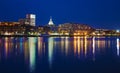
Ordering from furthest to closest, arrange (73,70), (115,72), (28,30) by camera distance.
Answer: (28,30) < (73,70) < (115,72)

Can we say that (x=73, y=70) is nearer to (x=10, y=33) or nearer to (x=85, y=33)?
(x=10, y=33)

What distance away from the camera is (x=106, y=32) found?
520 ft

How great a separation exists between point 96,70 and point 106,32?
143 metres

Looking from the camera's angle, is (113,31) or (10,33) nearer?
(10,33)

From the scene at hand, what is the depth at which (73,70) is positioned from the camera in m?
18.0

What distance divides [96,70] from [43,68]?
323 centimetres

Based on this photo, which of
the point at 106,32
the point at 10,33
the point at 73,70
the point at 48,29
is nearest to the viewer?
the point at 73,70

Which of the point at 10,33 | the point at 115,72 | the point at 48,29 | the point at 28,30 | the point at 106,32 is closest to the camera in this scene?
the point at 115,72

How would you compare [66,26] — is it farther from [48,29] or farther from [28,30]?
[28,30]

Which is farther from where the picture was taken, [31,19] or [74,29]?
[31,19]

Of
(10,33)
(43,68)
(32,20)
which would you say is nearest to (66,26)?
(32,20)

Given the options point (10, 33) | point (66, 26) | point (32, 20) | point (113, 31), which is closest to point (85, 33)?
point (66, 26)

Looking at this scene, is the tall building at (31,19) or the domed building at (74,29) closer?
the domed building at (74,29)

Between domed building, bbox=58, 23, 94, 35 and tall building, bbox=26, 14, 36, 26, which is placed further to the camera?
tall building, bbox=26, 14, 36, 26
